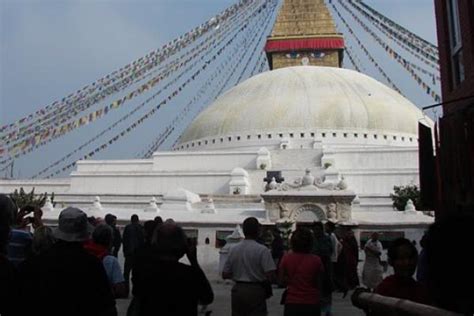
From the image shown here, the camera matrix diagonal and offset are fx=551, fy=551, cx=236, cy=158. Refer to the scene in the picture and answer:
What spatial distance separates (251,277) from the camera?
4.58 meters

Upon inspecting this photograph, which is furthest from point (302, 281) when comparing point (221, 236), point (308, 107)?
point (308, 107)

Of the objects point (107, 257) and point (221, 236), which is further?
point (221, 236)

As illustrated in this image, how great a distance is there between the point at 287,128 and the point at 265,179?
6.73 m

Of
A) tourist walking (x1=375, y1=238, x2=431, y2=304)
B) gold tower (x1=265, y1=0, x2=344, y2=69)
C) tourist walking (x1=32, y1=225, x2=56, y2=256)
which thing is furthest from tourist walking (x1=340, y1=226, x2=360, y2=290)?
gold tower (x1=265, y1=0, x2=344, y2=69)

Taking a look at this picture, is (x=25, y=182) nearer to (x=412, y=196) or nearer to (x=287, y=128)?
(x=287, y=128)

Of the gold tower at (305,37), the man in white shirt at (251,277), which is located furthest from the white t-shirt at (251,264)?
the gold tower at (305,37)

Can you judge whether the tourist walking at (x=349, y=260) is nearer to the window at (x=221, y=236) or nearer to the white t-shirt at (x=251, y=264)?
the white t-shirt at (x=251, y=264)

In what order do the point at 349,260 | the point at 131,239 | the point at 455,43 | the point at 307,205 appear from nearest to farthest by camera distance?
the point at 131,239
the point at 455,43
the point at 349,260
the point at 307,205

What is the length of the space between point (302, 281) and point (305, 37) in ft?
141

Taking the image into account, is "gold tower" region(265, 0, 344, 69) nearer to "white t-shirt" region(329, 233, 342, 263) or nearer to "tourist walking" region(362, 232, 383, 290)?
"white t-shirt" region(329, 233, 342, 263)

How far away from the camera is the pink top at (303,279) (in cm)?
453

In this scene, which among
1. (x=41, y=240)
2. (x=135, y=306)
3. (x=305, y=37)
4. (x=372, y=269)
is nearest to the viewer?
(x=135, y=306)

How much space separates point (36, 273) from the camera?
109 inches

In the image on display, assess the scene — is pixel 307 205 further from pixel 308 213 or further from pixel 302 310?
pixel 302 310
